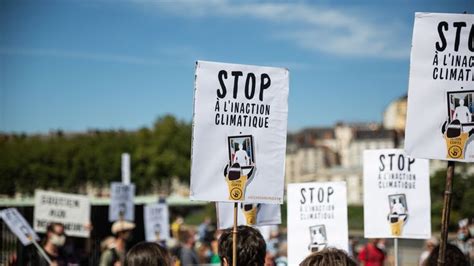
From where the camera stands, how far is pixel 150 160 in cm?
11319

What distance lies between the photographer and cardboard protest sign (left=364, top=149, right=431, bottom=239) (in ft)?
31.3

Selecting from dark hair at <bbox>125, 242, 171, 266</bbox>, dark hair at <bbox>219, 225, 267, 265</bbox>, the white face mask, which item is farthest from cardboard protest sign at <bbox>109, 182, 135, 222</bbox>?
dark hair at <bbox>125, 242, 171, 266</bbox>

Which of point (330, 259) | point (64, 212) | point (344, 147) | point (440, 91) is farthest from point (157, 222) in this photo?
point (344, 147)

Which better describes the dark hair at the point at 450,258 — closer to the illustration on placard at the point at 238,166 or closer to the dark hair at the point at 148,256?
the dark hair at the point at 148,256

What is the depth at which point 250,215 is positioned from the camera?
9.18m

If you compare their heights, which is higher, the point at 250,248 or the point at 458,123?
the point at 458,123

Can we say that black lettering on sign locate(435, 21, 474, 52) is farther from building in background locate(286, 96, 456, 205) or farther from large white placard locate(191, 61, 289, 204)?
building in background locate(286, 96, 456, 205)

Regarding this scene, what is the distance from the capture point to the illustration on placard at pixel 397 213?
954 cm

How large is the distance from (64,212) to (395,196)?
625 centimetres

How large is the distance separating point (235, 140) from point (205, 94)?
0.45 metres

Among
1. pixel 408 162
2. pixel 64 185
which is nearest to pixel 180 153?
pixel 64 185

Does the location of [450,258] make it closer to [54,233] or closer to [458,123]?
[458,123]

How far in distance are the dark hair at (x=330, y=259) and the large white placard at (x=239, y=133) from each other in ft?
8.38

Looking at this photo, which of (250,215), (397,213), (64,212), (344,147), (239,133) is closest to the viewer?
(239,133)
